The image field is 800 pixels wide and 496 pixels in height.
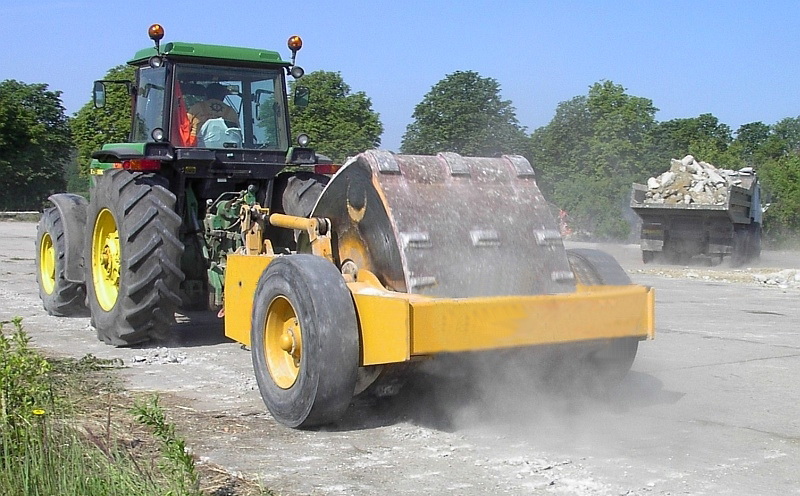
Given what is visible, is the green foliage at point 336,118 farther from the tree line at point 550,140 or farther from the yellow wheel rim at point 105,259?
the yellow wheel rim at point 105,259

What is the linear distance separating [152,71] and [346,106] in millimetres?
28398

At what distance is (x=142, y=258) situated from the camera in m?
7.90

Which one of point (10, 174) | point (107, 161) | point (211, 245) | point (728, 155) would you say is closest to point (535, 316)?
point (211, 245)

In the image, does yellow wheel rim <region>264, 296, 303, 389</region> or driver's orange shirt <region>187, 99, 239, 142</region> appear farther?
driver's orange shirt <region>187, 99, 239, 142</region>

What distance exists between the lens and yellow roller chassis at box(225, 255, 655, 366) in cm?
506

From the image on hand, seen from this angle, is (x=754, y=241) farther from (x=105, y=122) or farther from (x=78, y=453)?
(x=105, y=122)

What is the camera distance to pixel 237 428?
18.4 feet

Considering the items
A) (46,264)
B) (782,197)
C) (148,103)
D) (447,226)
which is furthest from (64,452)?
(782,197)

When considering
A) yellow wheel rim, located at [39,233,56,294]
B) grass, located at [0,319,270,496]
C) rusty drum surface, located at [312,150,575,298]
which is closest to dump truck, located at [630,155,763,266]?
yellow wheel rim, located at [39,233,56,294]

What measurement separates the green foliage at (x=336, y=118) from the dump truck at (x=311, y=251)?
26.6 meters

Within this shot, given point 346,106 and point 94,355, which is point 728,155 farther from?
point 94,355

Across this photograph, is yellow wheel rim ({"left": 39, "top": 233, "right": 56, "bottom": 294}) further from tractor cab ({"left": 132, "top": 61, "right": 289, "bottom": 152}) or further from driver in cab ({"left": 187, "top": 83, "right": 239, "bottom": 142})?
driver in cab ({"left": 187, "top": 83, "right": 239, "bottom": 142})

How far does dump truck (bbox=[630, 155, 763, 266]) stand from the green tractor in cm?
1205

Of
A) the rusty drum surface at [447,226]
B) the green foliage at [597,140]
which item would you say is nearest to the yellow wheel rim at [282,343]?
the rusty drum surface at [447,226]
